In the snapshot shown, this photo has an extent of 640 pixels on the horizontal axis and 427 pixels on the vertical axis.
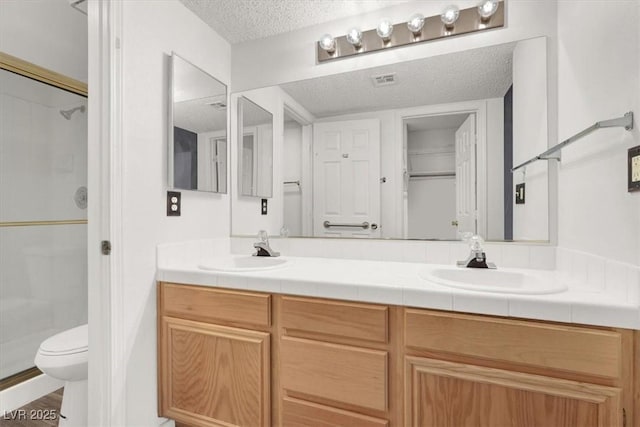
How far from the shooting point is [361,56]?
1.71m

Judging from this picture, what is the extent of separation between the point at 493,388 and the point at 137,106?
5.67 ft

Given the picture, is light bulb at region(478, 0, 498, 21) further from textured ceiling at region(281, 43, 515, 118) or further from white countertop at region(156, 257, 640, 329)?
white countertop at region(156, 257, 640, 329)

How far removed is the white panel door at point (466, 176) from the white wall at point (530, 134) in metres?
0.18

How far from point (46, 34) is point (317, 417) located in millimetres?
2703

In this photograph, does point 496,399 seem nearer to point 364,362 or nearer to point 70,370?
point 364,362

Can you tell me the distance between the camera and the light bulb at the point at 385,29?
160 cm

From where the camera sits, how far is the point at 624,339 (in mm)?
827

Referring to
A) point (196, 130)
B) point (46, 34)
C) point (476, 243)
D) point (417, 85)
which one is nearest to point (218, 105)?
point (196, 130)

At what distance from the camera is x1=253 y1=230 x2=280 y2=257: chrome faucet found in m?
1.76

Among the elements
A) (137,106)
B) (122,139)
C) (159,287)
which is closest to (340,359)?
(159,287)

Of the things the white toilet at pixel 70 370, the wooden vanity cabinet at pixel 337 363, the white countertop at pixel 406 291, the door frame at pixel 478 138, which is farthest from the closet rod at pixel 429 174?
the white toilet at pixel 70 370

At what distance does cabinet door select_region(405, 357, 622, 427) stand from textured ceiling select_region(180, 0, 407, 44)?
1.71 meters

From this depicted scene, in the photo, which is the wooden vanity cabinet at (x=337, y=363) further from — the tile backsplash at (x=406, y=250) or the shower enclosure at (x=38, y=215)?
the shower enclosure at (x=38, y=215)

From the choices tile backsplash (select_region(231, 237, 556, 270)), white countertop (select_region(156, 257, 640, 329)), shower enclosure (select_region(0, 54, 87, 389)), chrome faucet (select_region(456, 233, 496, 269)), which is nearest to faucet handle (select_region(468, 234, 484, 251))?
chrome faucet (select_region(456, 233, 496, 269))
